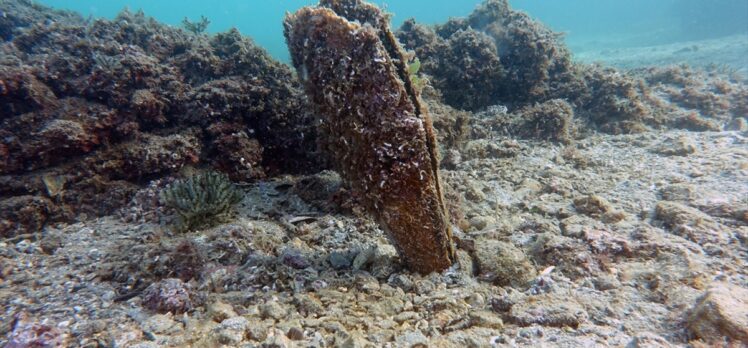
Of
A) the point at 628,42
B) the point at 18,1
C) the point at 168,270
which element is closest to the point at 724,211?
the point at 168,270

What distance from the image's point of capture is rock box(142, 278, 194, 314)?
2850mm

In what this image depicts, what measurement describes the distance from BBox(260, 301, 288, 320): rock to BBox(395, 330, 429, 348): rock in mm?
923

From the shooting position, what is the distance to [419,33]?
8.16 metres

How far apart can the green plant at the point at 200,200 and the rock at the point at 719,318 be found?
4230 mm

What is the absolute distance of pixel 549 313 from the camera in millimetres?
2568

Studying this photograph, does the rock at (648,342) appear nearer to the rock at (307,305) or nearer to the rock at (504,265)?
the rock at (504,265)

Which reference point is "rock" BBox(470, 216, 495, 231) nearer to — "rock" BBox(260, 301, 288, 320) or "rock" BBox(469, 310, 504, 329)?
"rock" BBox(469, 310, 504, 329)

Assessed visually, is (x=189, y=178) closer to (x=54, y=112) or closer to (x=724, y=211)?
(x=54, y=112)

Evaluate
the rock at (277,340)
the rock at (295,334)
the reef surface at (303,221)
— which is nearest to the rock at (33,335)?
the reef surface at (303,221)

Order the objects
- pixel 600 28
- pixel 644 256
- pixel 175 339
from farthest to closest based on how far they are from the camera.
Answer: pixel 600 28, pixel 644 256, pixel 175 339

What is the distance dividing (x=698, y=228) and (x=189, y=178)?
570cm

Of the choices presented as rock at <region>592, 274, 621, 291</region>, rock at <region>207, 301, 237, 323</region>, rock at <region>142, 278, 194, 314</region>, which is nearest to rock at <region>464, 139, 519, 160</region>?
rock at <region>592, 274, 621, 291</region>

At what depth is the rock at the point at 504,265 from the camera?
3.10 meters

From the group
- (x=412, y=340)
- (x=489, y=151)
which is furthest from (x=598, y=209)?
(x=412, y=340)
